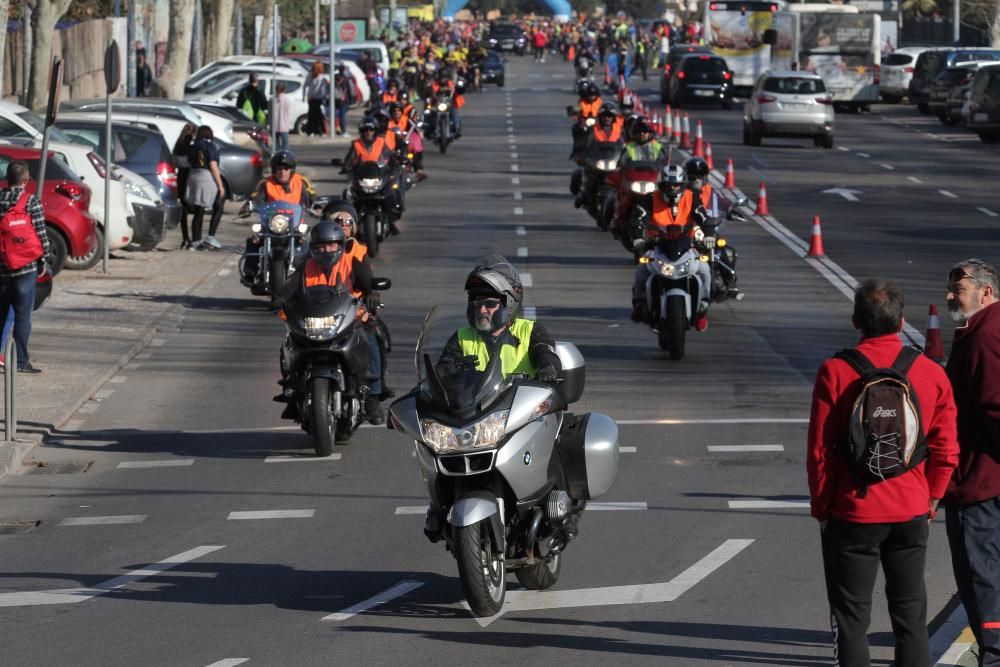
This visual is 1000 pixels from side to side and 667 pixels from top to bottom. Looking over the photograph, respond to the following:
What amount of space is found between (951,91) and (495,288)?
155ft

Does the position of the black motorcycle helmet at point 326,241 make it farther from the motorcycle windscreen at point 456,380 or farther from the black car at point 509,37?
the black car at point 509,37

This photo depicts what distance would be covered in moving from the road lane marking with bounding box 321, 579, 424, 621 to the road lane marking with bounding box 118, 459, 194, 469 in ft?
14.2

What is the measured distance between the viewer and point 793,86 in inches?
1820

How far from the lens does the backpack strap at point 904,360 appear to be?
22.9 feet

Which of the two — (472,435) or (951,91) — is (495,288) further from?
(951,91)

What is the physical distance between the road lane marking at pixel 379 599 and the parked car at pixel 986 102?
38.5 m

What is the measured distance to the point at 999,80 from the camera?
151 ft

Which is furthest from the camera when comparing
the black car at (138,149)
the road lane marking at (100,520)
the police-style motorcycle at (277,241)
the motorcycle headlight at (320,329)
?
the black car at (138,149)

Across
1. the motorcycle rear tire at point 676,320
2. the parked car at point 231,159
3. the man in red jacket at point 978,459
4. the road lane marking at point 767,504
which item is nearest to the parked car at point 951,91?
the parked car at point 231,159

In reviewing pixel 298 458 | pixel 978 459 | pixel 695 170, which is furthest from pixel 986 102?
pixel 978 459

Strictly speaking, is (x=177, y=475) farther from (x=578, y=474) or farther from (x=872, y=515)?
(x=872, y=515)

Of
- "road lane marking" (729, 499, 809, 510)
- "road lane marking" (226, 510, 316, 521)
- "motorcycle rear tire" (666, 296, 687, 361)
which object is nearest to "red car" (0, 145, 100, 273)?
"motorcycle rear tire" (666, 296, 687, 361)

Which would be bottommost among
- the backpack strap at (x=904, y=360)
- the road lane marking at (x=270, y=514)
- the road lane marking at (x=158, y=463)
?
the road lane marking at (x=158, y=463)

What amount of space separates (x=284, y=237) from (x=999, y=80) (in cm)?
2864
